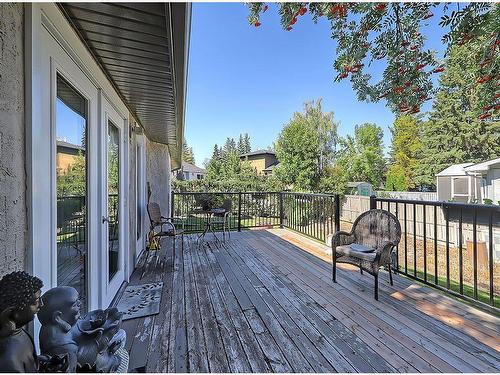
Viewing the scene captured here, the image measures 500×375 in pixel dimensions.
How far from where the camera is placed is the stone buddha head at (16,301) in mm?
671

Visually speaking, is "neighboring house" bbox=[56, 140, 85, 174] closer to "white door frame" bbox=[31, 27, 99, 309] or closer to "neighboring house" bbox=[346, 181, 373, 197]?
"white door frame" bbox=[31, 27, 99, 309]

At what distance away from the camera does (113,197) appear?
9.07 ft

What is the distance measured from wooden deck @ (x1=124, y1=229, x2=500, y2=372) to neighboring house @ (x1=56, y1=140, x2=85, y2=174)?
1.38 m

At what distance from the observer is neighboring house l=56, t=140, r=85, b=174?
59.0 inches

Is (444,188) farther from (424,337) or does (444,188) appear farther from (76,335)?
(76,335)

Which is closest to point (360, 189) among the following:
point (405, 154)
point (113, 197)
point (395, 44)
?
point (405, 154)

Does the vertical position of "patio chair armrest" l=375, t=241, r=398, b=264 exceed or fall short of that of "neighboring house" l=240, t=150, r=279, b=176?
it falls short

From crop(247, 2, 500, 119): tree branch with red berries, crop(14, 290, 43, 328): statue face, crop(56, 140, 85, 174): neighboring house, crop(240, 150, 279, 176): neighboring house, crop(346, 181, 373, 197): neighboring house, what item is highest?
crop(240, 150, 279, 176): neighboring house

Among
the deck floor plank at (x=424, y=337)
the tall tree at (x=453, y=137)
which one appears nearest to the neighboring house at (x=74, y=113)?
the deck floor plank at (x=424, y=337)

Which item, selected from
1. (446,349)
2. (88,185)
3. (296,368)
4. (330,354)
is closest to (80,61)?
(88,185)

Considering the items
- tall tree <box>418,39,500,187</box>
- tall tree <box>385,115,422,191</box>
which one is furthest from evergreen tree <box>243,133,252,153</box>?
tall tree <box>418,39,500,187</box>

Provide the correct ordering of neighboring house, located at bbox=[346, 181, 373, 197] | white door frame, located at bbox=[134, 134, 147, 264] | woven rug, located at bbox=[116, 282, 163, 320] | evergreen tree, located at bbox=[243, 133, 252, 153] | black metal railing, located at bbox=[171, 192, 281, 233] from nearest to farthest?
woven rug, located at bbox=[116, 282, 163, 320]
white door frame, located at bbox=[134, 134, 147, 264]
black metal railing, located at bbox=[171, 192, 281, 233]
neighboring house, located at bbox=[346, 181, 373, 197]
evergreen tree, located at bbox=[243, 133, 252, 153]

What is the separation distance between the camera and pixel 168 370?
167 cm

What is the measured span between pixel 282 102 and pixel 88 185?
20109 mm
